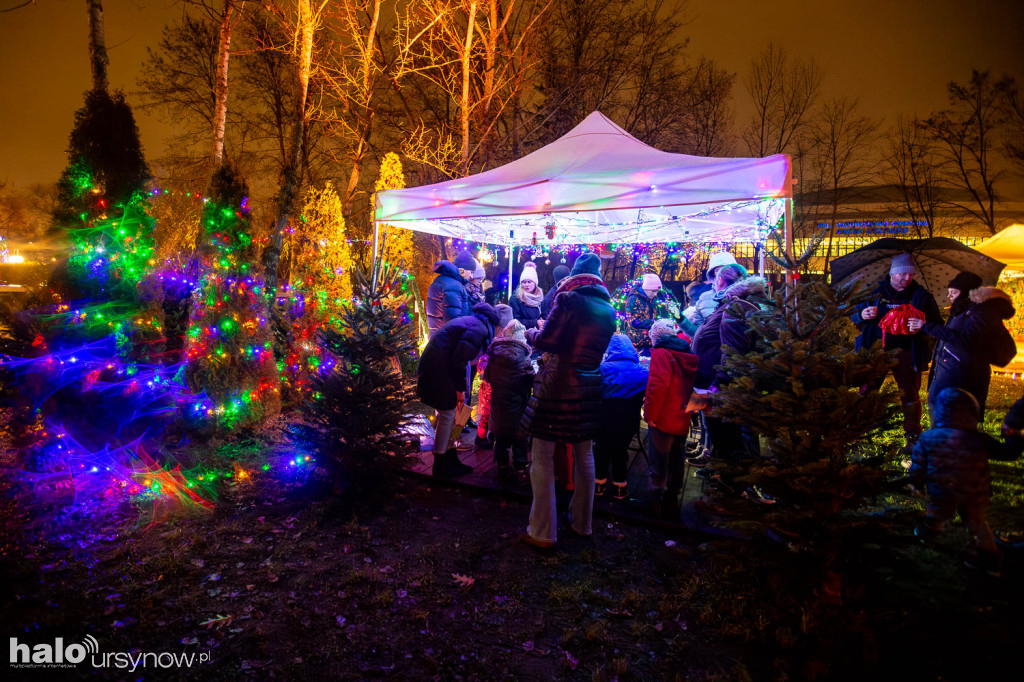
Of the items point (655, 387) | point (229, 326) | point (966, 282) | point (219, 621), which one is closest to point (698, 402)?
point (655, 387)

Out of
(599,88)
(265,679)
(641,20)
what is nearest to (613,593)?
(265,679)

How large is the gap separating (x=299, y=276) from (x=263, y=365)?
406 centimetres

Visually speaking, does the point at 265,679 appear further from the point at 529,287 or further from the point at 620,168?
the point at 529,287

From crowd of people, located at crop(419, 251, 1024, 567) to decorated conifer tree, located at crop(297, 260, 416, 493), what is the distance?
1.47ft

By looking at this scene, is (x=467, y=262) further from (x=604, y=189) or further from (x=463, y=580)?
(x=463, y=580)

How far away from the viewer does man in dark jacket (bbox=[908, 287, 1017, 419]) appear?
427cm

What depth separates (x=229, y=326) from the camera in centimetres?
605

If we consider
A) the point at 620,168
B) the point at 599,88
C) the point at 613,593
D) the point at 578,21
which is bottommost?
the point at 613,593

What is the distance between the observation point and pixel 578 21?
687 inches

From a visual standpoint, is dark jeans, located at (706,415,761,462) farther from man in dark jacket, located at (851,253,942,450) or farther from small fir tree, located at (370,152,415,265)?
small fir tree, located at (370,152,415,265)

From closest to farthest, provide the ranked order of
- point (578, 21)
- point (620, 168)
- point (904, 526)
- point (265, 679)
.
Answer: point (265, 679) < point (904, 526) < point (620, 168) < point (578, 21)

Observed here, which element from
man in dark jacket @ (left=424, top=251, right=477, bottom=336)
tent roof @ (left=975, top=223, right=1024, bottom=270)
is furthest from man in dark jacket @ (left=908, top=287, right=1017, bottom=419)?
tent roof @ (left=975, top=223, right=1024, bottom=270)

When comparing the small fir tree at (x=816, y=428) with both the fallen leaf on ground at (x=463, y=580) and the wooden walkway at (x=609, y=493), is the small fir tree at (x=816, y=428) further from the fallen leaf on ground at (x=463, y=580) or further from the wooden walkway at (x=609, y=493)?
the fallen leaf on ground at (x=463, y=580)

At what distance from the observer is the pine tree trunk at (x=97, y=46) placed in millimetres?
6844
